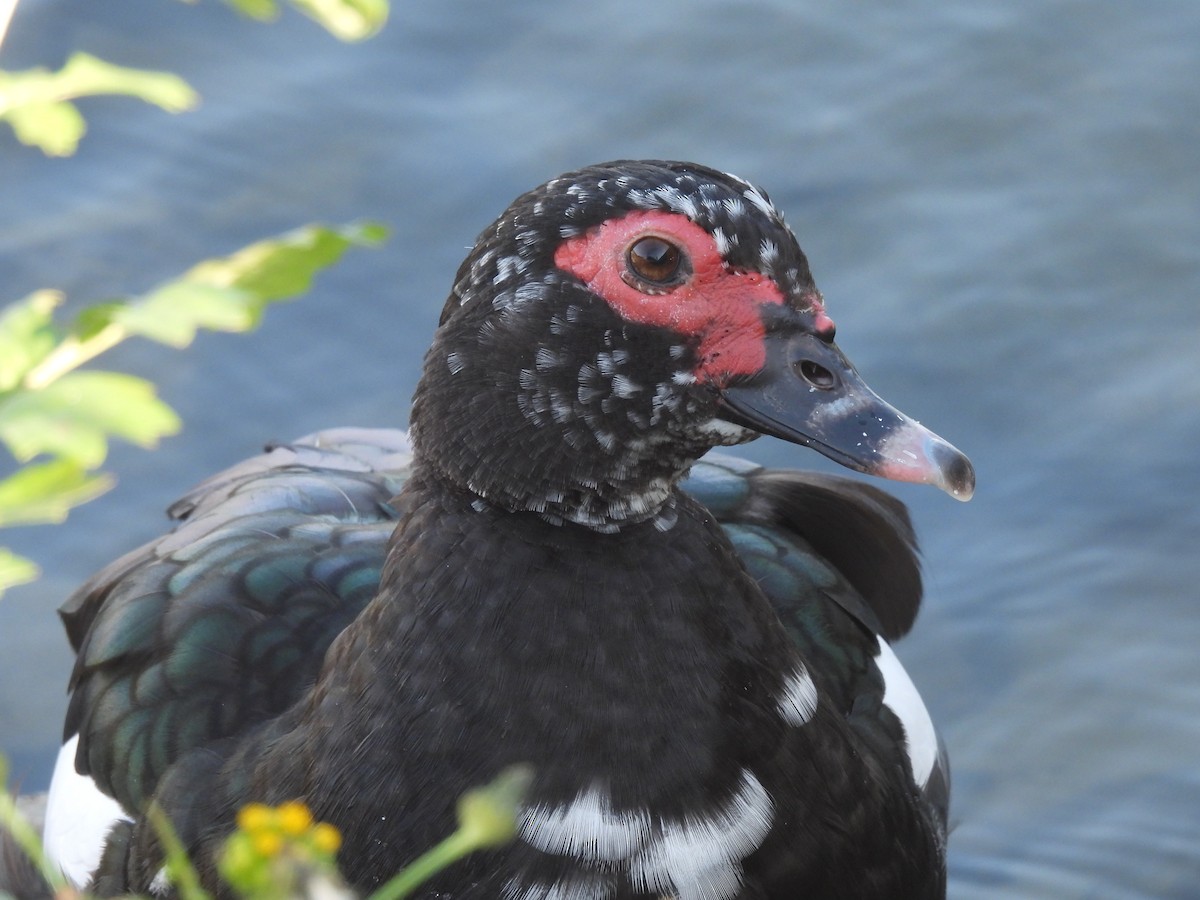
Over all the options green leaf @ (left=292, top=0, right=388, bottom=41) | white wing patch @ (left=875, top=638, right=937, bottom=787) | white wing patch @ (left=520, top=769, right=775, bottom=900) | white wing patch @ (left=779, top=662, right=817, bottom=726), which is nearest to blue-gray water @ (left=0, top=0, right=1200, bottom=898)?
white wing patch @ (left=875, top=638, right=937, bottom=787)

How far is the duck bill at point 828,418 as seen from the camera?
2529 mm

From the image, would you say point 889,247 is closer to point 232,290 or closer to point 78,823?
point 78,823

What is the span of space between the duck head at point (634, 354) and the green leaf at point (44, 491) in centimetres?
134

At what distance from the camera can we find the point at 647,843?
251 cm

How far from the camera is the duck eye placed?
97.4 inches

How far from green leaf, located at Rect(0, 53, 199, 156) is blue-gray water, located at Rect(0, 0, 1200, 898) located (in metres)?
3.50

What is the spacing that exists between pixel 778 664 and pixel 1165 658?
2451 millimetres

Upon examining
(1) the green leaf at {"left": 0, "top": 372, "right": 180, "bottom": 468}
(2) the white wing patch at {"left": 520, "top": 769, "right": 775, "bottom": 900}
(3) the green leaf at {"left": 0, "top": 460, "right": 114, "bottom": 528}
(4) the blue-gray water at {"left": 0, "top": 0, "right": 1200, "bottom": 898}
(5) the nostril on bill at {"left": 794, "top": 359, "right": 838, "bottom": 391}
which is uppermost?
(4) the blue-gray water at {"left": 0, "top": 0, "right": 1200, "bottom": 898}

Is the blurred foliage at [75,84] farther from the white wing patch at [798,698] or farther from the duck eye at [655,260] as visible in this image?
the white wing patch at [798,698]

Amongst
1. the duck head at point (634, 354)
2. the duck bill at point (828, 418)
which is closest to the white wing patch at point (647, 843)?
the duck head at point (634, 354)

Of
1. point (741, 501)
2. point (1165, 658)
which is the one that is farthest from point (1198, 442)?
point (741, 501)

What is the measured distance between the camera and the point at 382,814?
8.24 ft

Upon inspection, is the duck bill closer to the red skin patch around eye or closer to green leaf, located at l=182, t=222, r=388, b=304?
the red skin patch around eye

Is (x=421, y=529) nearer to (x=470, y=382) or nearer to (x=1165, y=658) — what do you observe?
(x=470, y=382)
